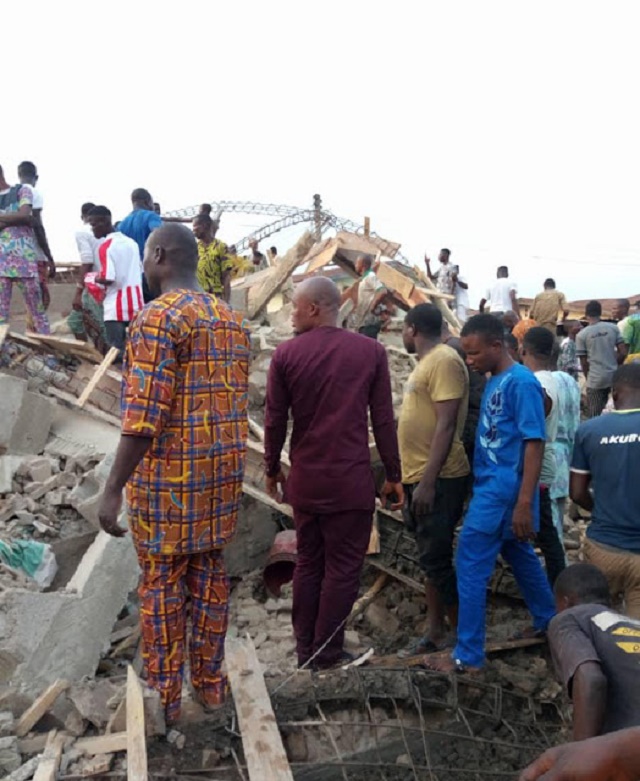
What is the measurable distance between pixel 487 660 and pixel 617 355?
5941 millimetres

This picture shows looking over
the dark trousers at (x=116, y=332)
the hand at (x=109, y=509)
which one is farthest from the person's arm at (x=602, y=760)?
the dark trousers at (x=116, y=332)

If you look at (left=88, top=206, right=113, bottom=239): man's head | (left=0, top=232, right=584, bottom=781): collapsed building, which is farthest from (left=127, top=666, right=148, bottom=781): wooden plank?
(left=88, top=206, right=113, bottom=239): man's head

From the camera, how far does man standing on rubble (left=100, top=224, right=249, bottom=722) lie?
282 centimetres

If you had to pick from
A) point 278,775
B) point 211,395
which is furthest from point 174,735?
point 211,395

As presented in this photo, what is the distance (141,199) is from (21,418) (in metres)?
2.53

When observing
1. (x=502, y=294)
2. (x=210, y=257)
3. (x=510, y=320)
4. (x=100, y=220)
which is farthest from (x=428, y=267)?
(x=100, y=220)

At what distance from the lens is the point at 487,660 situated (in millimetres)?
4059

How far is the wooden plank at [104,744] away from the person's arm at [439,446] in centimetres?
189

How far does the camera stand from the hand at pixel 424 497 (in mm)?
3934

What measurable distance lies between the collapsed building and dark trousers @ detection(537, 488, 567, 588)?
1.54 ft

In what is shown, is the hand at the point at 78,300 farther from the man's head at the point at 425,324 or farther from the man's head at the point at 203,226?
the man's head at the point at 425,324

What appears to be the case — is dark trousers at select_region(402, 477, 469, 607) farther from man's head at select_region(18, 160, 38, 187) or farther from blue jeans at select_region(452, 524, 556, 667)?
man's head at select_region(18, 160, 38, 187)

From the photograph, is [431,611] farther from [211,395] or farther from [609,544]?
[211,395]

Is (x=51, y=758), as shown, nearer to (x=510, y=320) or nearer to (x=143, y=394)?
(x=143, y=394)
